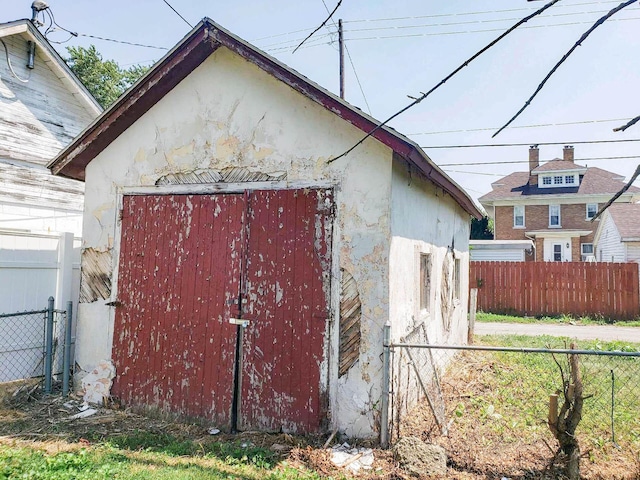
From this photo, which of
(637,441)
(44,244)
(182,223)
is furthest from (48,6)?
(637,441)

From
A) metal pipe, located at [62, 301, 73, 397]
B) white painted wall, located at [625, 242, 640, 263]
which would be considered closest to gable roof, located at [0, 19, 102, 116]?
metal pipe, located at [62, 301, 73, 397]

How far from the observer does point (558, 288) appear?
665 inches

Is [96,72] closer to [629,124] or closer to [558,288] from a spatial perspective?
[558,288]

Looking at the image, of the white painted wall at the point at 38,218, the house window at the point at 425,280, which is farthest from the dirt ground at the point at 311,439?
the white painted wall at the point at 38,218

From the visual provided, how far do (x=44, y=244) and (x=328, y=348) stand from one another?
15.2 feet

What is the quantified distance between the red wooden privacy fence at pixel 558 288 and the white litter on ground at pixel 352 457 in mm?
14245

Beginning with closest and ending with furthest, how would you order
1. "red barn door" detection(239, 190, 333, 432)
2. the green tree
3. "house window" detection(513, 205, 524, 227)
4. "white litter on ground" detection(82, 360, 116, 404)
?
"red barn door" detection(239, 190, 333, 432), "white litter on ground" detection(82, 360, 116, 404), the green tree, "house window" detection(513, 205, 524, 227)

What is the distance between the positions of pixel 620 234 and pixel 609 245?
398 centimetres

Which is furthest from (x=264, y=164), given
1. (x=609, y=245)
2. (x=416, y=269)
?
(x=609, y=245)

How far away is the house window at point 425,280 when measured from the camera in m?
6.81

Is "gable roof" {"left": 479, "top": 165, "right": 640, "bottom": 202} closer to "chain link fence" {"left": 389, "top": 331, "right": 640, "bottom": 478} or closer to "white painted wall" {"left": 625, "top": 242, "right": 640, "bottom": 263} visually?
"white painted wall" {"left": 625, "top": 242, "right": 640, "bottom": 263}

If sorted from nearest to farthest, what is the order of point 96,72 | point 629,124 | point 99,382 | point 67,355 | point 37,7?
1. point 629,124
2. point 99,382
3. point 67,355
4. point 37,7
5. point 96,72

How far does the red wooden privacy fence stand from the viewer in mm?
16141

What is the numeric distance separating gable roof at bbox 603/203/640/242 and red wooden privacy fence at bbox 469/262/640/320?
3.66m
